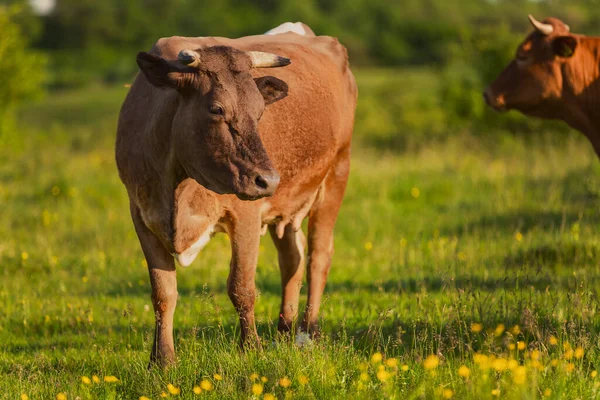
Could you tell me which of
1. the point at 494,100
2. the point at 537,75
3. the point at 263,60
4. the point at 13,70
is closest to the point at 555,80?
the point at 537,75

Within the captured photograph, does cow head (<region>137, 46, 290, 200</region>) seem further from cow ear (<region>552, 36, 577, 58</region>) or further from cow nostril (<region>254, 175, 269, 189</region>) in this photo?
cow ear (<region>552, 36, 577, 58</region>)

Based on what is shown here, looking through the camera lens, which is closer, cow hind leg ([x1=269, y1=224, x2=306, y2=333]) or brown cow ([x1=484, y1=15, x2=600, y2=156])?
cow hind leg ([x1=269, y1=224, x2=306, y2=333])

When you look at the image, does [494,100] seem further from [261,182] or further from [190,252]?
[261,182]

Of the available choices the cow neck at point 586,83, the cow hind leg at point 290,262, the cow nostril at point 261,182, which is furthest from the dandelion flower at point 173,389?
the cow neck at point 586,83

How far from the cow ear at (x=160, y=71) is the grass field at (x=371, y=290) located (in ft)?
4.80

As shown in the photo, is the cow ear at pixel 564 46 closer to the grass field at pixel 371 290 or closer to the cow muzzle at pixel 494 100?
the cow muzzle at pixel 494 100

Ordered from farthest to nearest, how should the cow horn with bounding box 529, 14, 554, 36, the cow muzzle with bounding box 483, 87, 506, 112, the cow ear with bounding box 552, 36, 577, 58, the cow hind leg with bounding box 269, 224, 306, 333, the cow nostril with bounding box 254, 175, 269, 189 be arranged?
the cow muzzle with bounding box 483, 87, 506, 112 → the cow horn with bounding box 529, 14, 554, 36 → the cow ear with bounding box 552, 36, 577, 58 → the cow hind leg with bounding box 269, 224, 306, 333 → the cow nostril with bounding box 254, 175, 269, 189

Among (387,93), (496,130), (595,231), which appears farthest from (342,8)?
(595,231)

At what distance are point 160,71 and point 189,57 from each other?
0.75 ft

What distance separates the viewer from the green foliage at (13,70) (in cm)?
1352

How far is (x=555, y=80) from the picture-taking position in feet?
27.0

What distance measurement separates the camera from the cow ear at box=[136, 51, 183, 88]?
4787 millimetres

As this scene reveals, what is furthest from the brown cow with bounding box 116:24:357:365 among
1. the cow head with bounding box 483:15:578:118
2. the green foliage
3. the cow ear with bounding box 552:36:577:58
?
the green foliage

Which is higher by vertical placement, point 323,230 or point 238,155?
point 238,155
